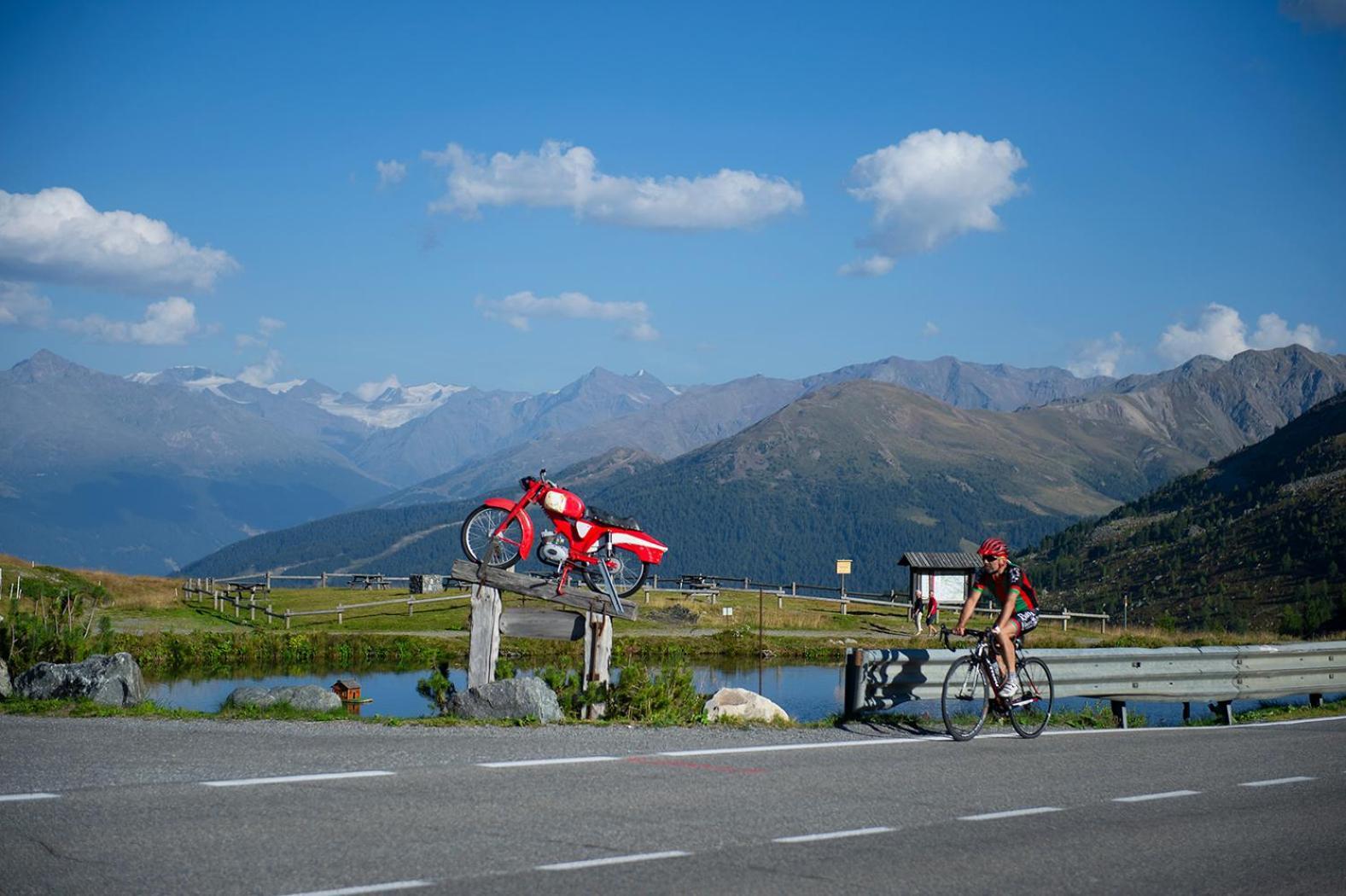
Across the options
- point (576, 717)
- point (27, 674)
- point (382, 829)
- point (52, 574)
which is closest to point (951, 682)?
point (576, 717)

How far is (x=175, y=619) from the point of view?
179 ft

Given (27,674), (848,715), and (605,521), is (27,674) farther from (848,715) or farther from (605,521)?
(848,715)

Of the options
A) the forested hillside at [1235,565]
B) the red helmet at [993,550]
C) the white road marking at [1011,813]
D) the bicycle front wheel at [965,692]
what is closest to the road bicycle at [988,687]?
the bicycle front wheel at [965,692]

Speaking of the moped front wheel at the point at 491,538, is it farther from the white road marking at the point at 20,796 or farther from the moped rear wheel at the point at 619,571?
the white road marking at the point at 20,796

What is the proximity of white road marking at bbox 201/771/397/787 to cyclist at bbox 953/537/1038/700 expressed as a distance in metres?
7.57

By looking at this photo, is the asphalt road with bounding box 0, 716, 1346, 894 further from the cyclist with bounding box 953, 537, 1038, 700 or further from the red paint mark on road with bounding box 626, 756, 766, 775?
the cyclist with bounding box 953, 537, 1038, 700

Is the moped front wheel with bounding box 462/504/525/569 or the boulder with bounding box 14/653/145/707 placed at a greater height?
the moped front wheel with bounding box 462/504/525/569

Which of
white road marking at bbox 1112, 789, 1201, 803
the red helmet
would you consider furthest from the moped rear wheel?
white road marking at bbox 1112, 789, 1201, 803

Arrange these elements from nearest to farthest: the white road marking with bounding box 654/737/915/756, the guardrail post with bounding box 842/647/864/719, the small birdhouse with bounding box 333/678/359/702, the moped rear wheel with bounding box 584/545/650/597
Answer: the white road marking with bounding box 654/737/915/756, the guardrail post with bounding box 842/647/864/719, the moped rear wheel with bounding box 584/545/650/597, the small birdhouse with bounding box 333/678/359/702

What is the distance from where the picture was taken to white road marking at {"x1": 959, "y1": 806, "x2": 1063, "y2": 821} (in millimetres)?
11430

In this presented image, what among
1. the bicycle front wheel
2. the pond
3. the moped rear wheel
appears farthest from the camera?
the pond

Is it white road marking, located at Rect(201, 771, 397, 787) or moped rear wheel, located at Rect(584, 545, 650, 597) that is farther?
moped rear wheel, located at Rect(584, 545, 650, 597)

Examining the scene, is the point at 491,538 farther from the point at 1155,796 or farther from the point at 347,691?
the point at 347,691

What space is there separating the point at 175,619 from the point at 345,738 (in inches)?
1712
